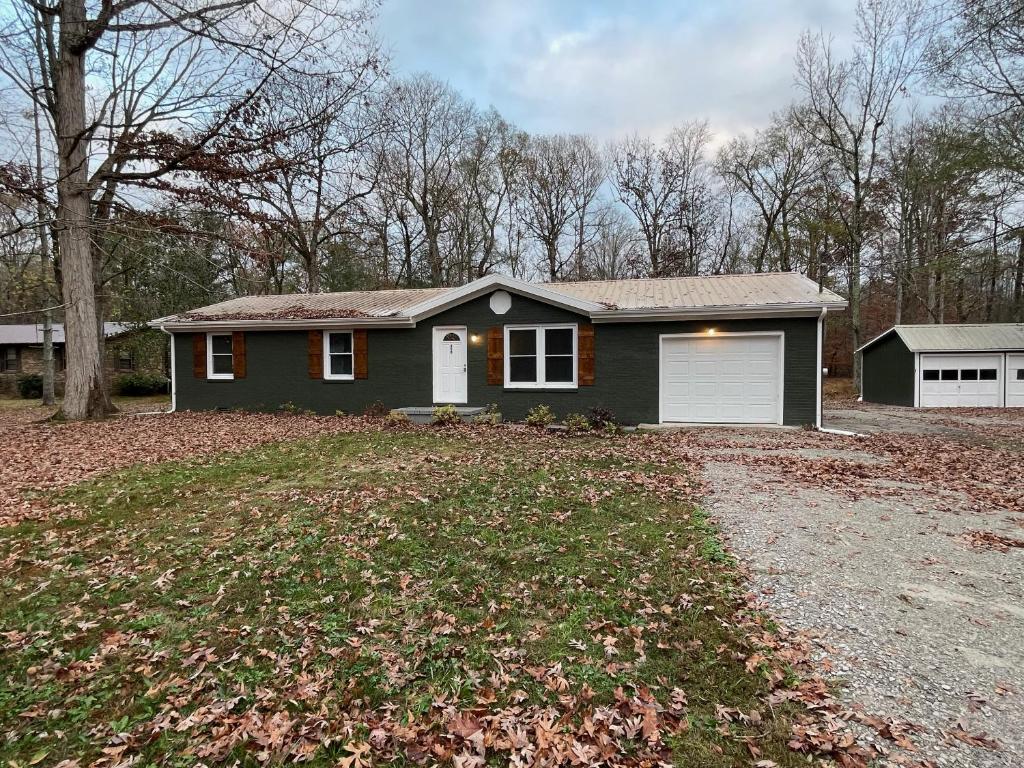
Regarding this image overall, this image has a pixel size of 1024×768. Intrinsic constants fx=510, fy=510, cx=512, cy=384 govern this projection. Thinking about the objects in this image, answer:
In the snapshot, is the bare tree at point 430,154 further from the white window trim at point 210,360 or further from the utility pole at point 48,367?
the utility pole at point 48,367

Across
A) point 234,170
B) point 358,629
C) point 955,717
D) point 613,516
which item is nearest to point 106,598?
point 358,629

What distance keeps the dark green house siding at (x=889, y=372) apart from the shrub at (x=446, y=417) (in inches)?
674

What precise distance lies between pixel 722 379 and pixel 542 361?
13.3 ft

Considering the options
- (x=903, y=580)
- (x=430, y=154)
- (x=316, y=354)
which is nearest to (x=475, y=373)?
(x=316, y=354)

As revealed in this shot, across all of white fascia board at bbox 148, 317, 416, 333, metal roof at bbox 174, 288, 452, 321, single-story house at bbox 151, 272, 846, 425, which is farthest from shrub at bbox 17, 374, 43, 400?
white fascia board at bbox 148, 317, 416, 333

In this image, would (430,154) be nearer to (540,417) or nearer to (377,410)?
(377,410)

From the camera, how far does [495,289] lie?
12.2 metres

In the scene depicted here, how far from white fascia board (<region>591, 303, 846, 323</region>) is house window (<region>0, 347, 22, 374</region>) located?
27.6m

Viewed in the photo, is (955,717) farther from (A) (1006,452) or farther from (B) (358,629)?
(A) (1006,452)

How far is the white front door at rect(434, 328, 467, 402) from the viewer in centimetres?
1255

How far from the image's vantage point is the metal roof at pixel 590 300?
11055 millimetres

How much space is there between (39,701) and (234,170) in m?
10.00

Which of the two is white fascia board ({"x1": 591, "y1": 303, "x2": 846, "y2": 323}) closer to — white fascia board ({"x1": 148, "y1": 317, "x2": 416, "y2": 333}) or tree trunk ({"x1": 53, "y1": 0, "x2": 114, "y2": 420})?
white fascia board ({"x1": 148, "y1": 317, "x2": 416, "y2": 333})

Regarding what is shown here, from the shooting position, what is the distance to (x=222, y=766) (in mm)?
2133
